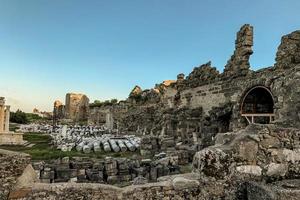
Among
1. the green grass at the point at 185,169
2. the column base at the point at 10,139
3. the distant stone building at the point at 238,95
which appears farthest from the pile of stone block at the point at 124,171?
the column base at the point at 10,139

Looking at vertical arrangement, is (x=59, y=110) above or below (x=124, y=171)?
above

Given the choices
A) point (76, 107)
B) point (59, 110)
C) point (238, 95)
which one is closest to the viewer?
point (238, 95)

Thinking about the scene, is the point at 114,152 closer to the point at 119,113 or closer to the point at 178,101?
the point at 178,101

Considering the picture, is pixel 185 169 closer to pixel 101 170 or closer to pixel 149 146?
pixel 101 170

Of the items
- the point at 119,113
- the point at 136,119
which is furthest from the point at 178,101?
the point at 119,113

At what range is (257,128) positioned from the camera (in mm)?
3562

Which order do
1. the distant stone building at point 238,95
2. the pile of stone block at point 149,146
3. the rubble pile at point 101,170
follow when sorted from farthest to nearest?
the pile of stone block at point 149,146 → the distant stone building at point 238,95 → the rubble pile at point 101,170

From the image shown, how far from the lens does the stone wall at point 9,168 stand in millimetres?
2807

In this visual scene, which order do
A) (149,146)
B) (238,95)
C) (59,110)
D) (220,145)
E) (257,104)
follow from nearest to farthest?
(220,145), (257,104), (238,95), (149,146), (59,110)

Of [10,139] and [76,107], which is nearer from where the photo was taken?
[10,139]

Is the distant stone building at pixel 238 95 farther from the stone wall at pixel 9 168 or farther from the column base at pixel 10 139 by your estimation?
the column base at pixel 10 139

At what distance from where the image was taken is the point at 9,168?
292 cm

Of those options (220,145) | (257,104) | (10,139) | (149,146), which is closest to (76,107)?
(10,139)

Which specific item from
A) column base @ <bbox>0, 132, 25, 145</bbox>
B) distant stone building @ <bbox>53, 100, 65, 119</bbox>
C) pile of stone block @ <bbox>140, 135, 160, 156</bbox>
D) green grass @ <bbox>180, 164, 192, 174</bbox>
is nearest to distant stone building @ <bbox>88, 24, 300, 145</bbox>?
pile of stone block @ <bbox>140, 135, 160, 156</bbox>
